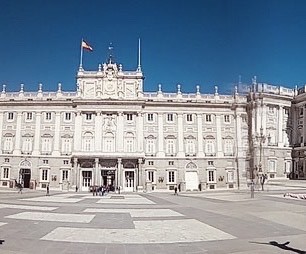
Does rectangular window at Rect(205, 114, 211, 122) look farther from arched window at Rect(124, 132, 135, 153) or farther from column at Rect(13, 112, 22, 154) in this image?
column at Rect(13, 112, 22, 154)

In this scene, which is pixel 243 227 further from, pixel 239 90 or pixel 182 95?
pixel 239 90

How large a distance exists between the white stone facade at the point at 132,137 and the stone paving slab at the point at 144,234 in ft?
139

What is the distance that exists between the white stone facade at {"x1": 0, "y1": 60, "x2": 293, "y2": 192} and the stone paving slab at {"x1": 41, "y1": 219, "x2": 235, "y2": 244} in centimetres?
4251

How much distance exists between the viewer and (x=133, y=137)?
193 feet

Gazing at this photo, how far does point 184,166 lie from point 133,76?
18.2 metres

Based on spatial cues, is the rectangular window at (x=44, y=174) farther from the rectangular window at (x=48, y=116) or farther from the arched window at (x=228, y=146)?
the arched window at (x=228, y=146)

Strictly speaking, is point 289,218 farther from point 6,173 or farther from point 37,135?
point 6,173

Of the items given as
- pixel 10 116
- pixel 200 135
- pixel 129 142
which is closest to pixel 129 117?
pixel 129 142

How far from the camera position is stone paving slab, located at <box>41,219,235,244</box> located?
11617 millimetres

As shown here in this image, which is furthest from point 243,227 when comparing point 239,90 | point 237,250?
point 239,90

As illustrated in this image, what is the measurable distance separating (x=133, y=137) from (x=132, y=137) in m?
0.18

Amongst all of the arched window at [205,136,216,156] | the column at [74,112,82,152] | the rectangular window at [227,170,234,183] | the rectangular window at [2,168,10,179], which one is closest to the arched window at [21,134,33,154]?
the rectangular window at [2,168,10,179]

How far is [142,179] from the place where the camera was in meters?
56.8

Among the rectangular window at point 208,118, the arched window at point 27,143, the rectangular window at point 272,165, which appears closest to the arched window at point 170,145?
the rectangular window at point 208,118
